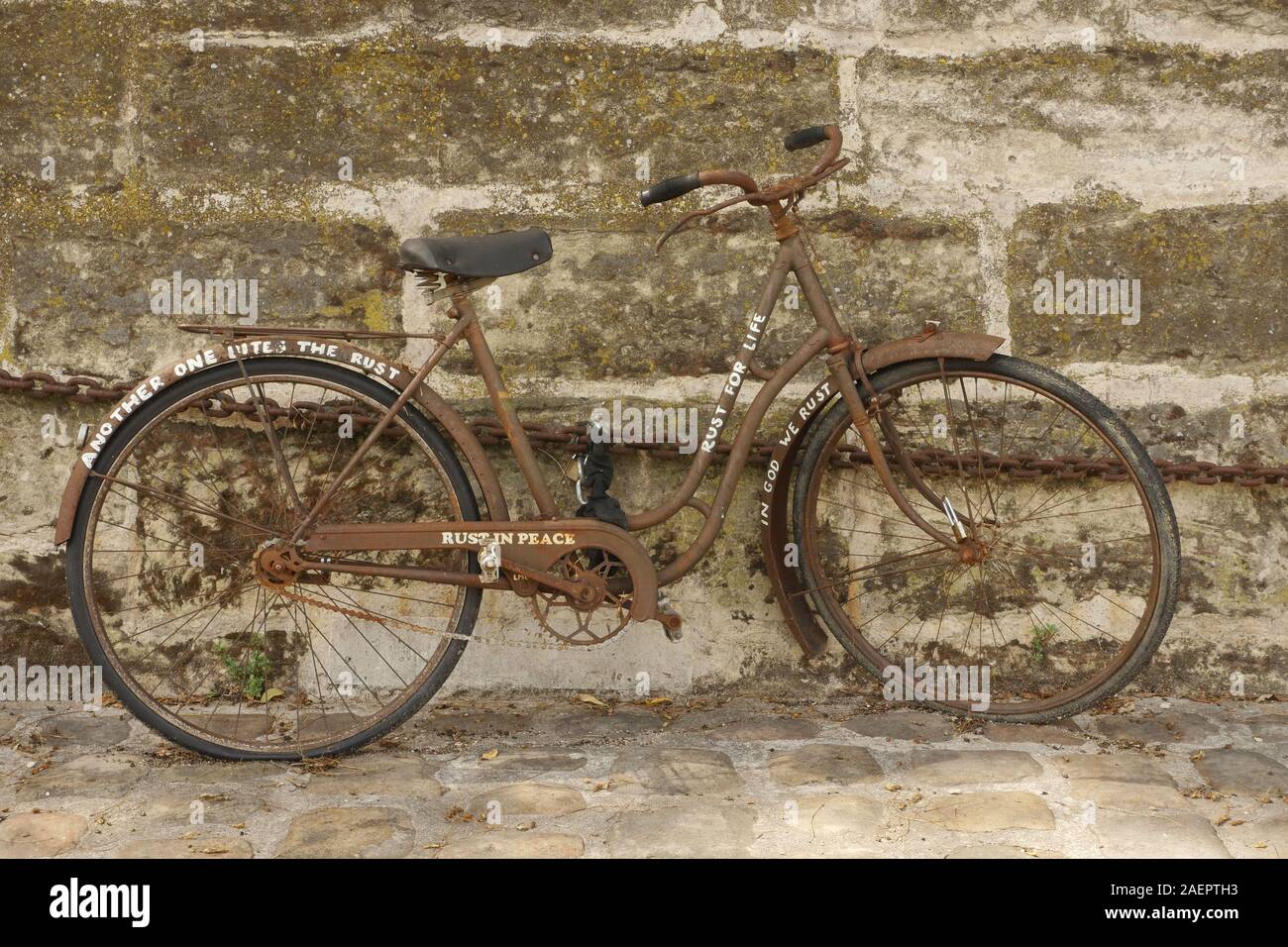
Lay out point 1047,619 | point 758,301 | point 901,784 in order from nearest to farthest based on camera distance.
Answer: point 901,784
point 758,301
point 1047,619

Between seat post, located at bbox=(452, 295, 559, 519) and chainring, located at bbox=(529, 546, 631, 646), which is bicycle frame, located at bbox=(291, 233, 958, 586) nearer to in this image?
seat post, located at bbox=(452, 295, 559, 519)

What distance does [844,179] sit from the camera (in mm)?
4227

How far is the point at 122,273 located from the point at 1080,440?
3108 mm

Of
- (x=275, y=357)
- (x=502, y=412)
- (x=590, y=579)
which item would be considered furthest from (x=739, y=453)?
(x=275, y=357)

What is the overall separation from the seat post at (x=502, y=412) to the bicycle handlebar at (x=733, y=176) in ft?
1.94

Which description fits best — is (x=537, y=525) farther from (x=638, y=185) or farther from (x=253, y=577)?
(x=638, y=185)

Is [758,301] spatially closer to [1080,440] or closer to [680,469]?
[680,469]

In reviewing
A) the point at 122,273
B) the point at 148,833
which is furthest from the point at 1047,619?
the point at 122,273

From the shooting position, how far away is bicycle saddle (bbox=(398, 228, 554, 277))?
3.56m

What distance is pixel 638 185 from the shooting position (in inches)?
166

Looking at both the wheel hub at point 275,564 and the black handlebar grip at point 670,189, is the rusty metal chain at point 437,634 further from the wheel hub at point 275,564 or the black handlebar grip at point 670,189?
the black handlebar grip at point 670,189

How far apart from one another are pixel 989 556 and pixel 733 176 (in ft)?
4.67

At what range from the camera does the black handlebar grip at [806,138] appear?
3688 mm

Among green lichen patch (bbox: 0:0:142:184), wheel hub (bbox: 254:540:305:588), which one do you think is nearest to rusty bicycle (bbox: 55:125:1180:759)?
wheel hub (bbox: 254:540:305:588)
